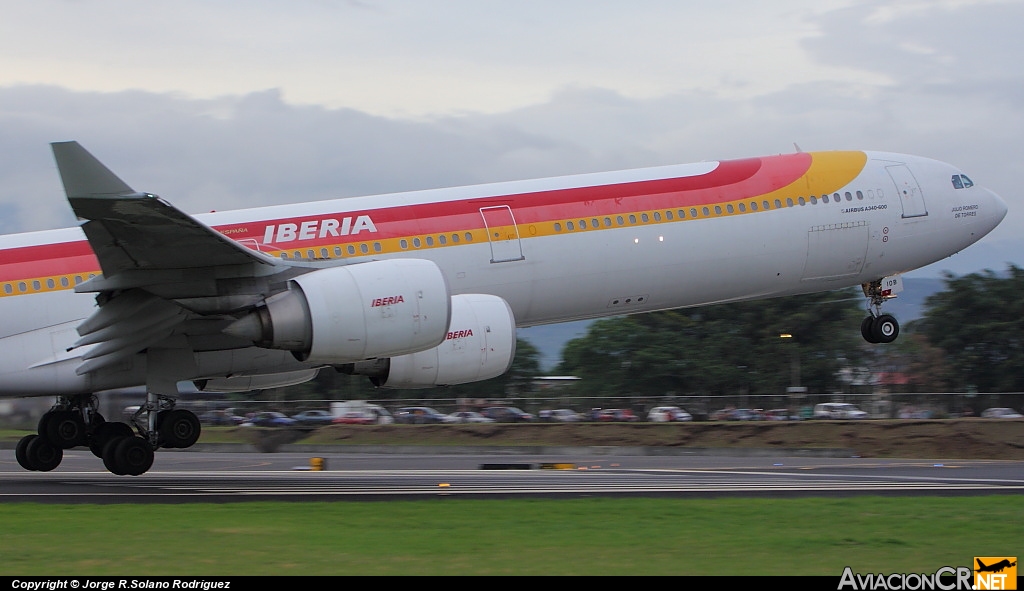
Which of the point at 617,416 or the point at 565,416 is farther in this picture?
the point at 565,416

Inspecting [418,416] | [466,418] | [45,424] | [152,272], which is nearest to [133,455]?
[45,424]

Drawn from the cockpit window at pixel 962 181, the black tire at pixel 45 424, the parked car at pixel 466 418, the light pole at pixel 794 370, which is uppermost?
the cockpit window at pixel 962 181

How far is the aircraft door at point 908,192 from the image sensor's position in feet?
78.0

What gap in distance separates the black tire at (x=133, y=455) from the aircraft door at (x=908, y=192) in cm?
1552

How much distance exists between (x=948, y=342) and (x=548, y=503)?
6115cm

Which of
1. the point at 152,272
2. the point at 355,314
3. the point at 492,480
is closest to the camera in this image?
the point at 355,314

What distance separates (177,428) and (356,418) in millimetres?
25895

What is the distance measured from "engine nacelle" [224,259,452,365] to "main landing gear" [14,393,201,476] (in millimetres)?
3366

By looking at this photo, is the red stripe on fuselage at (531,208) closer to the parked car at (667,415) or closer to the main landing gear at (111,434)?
the main landing gear at (111,434)

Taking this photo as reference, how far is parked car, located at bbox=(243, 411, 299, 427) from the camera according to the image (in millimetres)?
46156

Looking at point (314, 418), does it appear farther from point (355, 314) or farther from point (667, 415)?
point (355, 314)

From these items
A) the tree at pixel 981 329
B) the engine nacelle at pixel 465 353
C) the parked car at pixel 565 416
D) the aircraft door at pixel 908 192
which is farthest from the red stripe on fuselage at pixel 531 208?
the tree at pixel 981 329

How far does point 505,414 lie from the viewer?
43.2 m

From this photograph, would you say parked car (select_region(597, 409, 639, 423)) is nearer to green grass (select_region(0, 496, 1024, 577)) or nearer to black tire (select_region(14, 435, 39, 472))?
black tire (select_region(14, 435, 39, 472))
